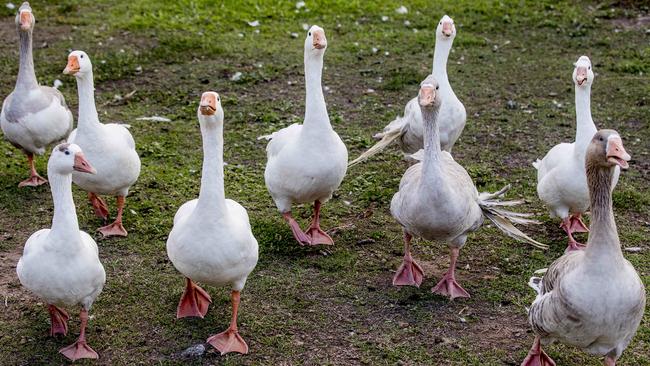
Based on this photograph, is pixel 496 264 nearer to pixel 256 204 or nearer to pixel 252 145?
pixel 256 204

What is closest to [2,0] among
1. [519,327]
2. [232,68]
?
[232,68]

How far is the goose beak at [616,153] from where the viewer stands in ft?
15.0

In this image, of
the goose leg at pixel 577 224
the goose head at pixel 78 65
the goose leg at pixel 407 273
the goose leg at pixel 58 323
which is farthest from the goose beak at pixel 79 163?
the goose leg at pixel 577 224

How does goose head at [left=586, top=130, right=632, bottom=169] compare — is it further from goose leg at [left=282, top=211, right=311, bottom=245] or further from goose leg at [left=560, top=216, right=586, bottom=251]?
goose leg at [left=282, top=211, right=311, bottom=245]

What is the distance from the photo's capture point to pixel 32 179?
7902mm

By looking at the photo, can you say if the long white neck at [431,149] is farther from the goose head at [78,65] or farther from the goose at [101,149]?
the goose head at [78,65]

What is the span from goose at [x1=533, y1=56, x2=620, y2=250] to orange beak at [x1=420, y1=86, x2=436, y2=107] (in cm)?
137

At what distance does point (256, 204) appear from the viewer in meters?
7.71

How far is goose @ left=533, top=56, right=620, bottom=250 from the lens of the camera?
6566mm

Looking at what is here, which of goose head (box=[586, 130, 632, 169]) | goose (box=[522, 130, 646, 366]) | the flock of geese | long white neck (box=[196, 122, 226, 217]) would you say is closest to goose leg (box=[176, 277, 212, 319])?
the flock of geese

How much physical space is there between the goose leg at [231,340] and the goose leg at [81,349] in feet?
2.50

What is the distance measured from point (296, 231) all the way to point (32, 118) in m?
2.78

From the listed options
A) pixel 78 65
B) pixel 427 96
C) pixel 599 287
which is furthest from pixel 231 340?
pixel 78 65

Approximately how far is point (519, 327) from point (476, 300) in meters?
0.45
